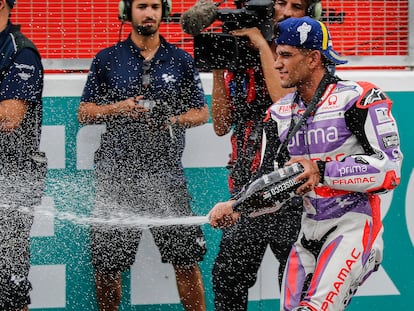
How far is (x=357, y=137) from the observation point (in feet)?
18.0

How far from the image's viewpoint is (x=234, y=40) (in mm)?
6352

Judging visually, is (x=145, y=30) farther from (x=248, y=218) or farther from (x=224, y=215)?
(x=224, y=215)

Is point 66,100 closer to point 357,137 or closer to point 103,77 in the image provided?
point 103,77

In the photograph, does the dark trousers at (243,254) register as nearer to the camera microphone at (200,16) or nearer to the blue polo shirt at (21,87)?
the camera microphone at (200,16)

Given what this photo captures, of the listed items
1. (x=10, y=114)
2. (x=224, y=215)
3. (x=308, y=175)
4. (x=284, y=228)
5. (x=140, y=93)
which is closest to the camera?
(x=308, y=175)

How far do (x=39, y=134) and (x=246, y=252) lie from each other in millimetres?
1485

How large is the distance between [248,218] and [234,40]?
1029 mm

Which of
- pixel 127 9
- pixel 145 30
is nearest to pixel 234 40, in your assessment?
pixel 145 30

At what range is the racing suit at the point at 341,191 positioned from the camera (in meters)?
5.31

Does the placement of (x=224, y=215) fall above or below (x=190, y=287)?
above

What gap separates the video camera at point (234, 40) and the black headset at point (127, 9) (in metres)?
0.65

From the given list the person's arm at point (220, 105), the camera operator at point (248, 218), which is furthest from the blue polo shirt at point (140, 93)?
the camera operator at point (248, 218)

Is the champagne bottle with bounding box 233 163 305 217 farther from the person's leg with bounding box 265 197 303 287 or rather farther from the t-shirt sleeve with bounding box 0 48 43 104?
the t-shirt sleeve with bounding box 0 48 43 104

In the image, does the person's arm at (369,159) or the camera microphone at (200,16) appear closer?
the person's arm at (369,159)
